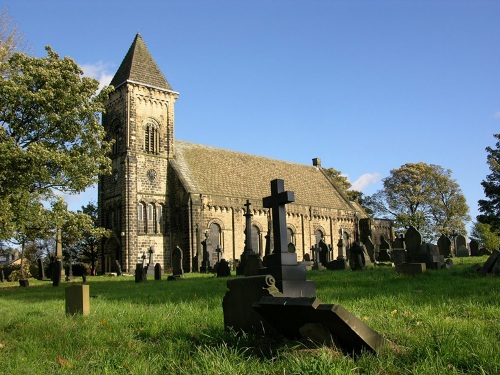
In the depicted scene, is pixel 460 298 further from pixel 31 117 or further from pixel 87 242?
pixel 87 242

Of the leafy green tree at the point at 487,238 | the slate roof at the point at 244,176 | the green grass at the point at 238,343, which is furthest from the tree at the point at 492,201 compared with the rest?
the green grass at the point at 238,343

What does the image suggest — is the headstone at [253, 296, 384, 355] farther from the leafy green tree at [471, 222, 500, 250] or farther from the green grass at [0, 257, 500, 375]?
the leafy green tree at [471, 222, 500, 250]

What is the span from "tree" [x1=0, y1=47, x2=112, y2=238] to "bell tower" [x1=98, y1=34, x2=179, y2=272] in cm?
1097

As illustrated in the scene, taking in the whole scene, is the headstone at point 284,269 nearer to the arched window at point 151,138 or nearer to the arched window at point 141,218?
the arched window at point 141,218

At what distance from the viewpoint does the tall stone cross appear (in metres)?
6.66

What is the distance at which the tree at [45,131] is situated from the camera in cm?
1823

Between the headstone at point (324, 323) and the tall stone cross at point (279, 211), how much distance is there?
216cm

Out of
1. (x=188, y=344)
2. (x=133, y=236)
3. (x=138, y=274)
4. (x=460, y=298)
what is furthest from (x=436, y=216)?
(x=188, y=344)

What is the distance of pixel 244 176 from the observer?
132 feet

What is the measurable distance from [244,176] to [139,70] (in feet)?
39.3

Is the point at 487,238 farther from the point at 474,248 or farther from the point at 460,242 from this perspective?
the point at 460,242

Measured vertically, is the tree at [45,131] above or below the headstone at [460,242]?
above

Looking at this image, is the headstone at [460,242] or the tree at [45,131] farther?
the headstone at [460,242]

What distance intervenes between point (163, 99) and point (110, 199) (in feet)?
28.2
